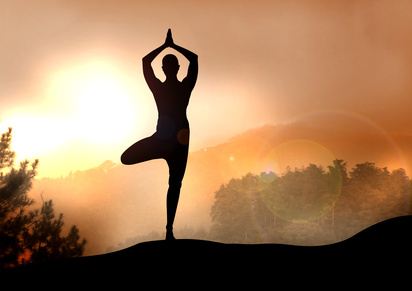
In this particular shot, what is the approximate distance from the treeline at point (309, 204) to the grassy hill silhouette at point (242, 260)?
144 ft

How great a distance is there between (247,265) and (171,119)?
293 centimetres

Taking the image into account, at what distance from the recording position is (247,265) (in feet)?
13.2

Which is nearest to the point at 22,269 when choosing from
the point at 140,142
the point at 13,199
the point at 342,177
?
the point at 140,142

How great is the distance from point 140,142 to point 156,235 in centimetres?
6288

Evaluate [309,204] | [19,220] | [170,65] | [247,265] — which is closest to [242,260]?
[247,265]

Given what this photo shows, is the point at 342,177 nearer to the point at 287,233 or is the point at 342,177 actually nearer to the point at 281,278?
the point at 287,233

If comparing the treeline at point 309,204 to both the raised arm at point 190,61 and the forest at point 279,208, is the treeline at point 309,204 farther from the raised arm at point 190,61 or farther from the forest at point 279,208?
the raised arm at point 190,61

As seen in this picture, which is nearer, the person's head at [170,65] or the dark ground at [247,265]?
the dark ground at [247,265]

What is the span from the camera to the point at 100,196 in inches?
3031

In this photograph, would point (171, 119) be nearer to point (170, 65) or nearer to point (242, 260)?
point (170, 65)

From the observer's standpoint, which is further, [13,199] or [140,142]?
[13,199]

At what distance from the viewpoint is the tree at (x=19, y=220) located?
14977 millimetres

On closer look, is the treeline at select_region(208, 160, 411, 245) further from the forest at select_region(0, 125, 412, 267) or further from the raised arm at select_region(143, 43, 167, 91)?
the raised arm at select_region(143, 43, 167, 91)

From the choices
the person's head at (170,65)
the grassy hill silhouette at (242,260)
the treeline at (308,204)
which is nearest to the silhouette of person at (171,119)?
the person's head at (170,65)
